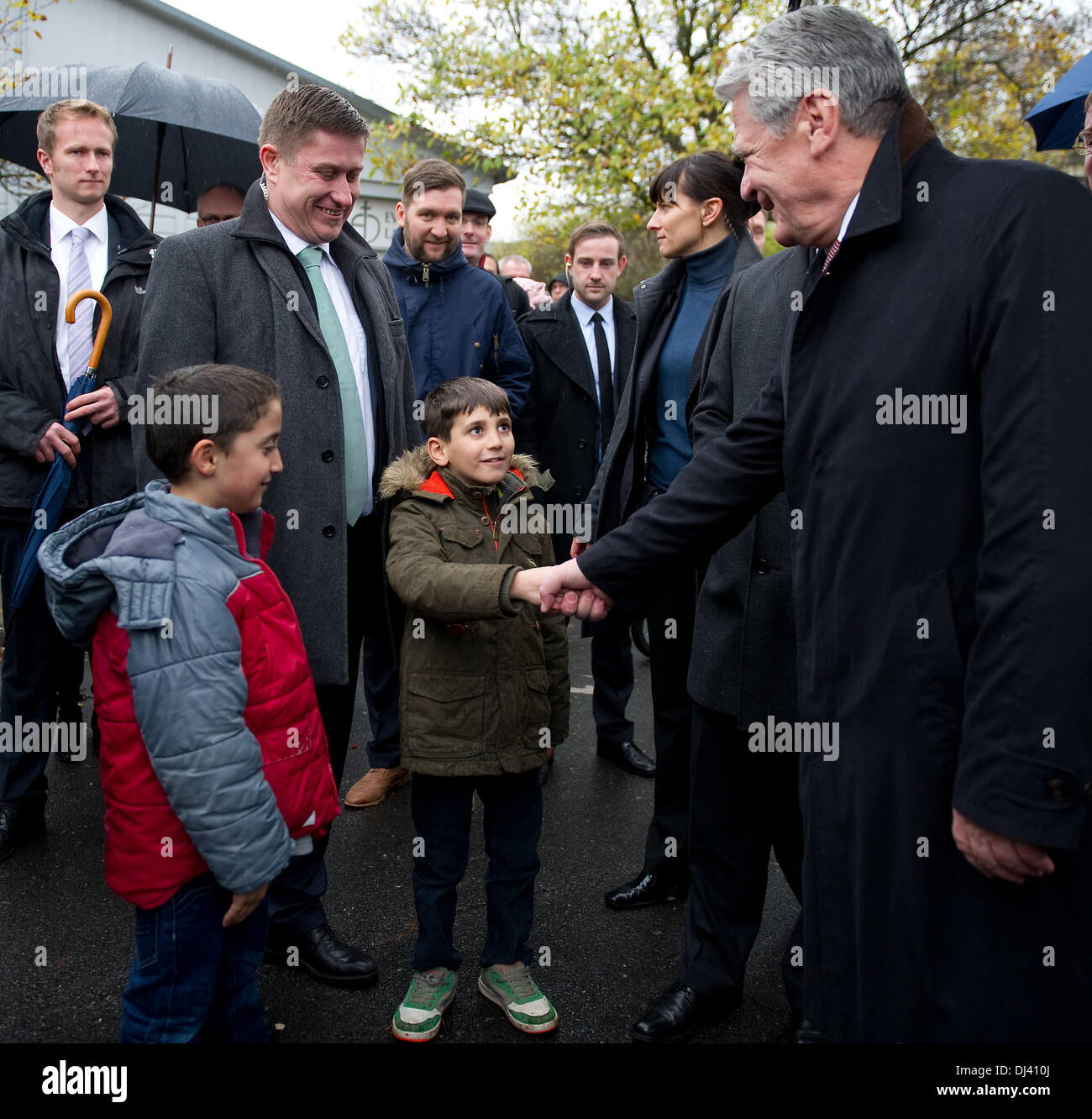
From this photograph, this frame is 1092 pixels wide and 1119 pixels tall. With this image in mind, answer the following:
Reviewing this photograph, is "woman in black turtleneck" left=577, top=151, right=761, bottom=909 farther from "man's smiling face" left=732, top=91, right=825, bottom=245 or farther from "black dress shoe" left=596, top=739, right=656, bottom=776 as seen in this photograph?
"man's smiling face" left=732, top=91, right=825, bottom=245

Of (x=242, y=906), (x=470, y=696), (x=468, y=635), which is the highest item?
(x=468, y=635)

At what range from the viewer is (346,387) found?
10.3 feet

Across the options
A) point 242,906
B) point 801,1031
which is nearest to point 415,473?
point 242,906

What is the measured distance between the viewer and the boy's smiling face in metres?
2.93

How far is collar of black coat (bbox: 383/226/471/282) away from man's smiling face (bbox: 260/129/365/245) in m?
1.82

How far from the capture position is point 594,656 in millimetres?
5008

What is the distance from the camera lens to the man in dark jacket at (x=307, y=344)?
2.94 m

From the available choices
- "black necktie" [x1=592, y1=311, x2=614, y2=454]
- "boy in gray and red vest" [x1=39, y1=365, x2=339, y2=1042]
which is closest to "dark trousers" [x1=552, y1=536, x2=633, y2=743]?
"black necktie" [x1=592, y1=311, x2=614, y2=454]

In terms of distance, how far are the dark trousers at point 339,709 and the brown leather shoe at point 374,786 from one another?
2.86 feet

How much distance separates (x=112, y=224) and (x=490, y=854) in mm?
2850

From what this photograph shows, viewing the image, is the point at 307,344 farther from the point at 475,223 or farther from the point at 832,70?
the point at 475,223

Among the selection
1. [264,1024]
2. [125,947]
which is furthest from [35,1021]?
[264,1024]

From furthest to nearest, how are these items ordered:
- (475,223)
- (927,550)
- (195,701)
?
(475,223) → (195,701) → (927,550)
